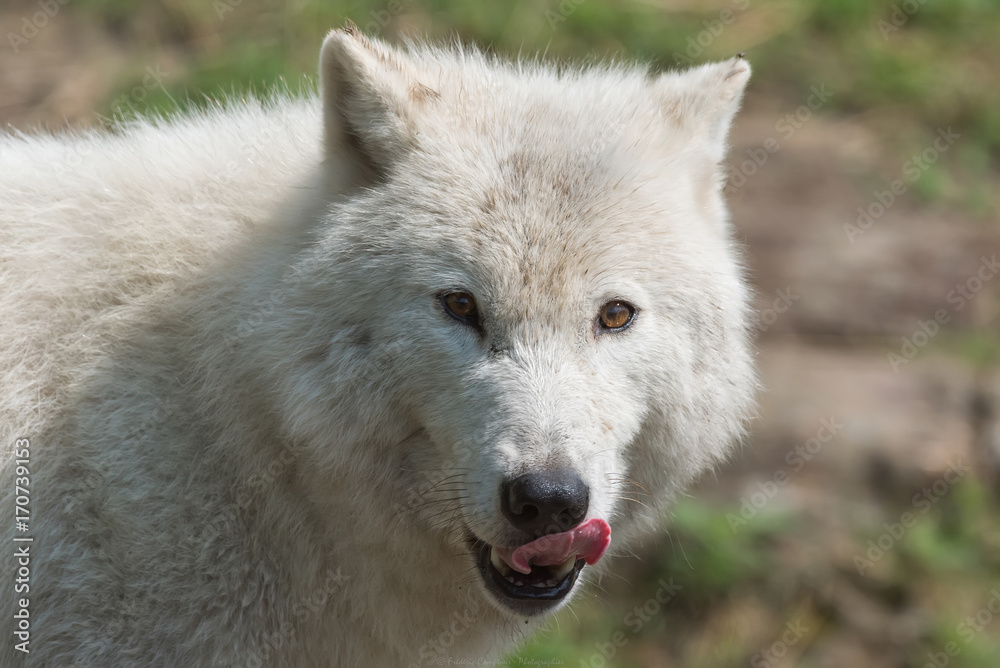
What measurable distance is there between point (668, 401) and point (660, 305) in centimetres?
30

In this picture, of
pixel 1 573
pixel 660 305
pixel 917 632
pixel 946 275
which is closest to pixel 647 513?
pixel 660 305

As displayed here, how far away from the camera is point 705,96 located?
3.31 meters

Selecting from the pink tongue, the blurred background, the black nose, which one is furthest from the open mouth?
the blurred background

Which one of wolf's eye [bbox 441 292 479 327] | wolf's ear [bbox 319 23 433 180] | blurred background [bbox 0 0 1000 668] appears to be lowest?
blurred background [bbox 0 0 1000 668]

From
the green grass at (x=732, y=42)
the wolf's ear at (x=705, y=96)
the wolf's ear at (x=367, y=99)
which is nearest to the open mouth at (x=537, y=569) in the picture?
the wolf's ear at (x=367, y=99)

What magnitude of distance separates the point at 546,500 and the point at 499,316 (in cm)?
55

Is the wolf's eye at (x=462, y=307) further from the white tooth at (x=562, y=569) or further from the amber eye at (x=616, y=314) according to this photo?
the white tooth at (x=562, y=569)

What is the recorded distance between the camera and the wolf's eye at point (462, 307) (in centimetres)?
282

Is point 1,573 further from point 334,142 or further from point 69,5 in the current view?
point 69,5

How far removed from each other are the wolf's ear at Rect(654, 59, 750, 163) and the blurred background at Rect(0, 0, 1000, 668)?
169 centimetres

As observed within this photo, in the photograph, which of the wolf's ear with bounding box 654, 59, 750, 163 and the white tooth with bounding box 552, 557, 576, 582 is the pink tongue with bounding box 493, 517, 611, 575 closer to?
the white tooth with bounding box 552, 557, 576, 582

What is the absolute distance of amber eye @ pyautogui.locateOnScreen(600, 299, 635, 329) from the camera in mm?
2912

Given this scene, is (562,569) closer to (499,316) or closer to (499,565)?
(499,565)

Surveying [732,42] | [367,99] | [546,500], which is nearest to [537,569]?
[546,500]
